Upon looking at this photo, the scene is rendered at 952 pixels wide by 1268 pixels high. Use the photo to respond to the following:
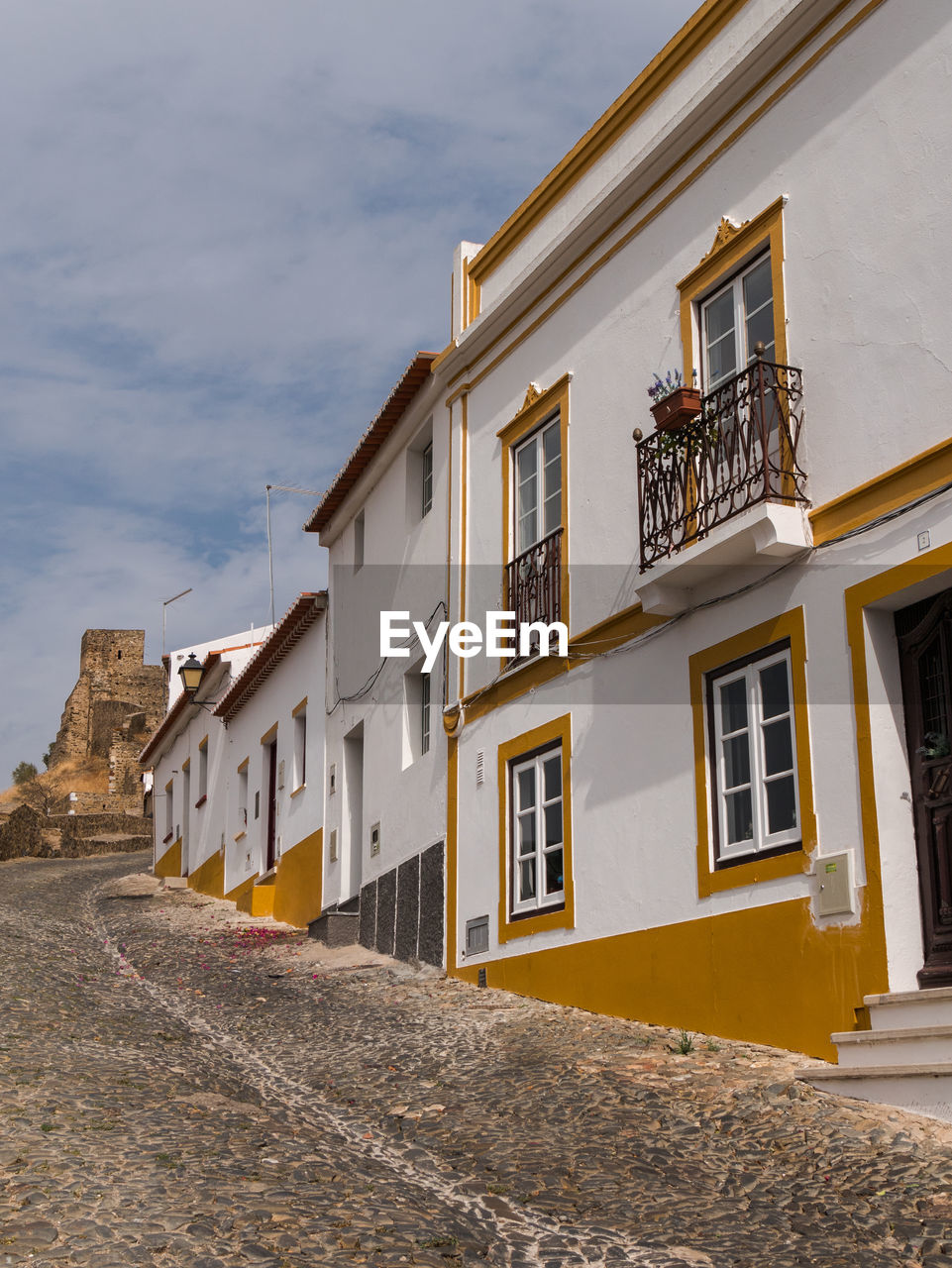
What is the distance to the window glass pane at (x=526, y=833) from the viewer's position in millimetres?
12245

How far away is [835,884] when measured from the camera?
841 cm

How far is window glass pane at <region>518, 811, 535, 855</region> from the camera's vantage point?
12245 mm

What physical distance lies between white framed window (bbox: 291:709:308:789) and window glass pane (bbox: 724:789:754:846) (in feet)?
36.2

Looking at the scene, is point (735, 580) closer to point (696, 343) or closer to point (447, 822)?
point (696, 343)

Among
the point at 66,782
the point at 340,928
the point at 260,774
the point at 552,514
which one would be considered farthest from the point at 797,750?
the point at 66,782

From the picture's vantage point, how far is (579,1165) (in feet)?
23.4

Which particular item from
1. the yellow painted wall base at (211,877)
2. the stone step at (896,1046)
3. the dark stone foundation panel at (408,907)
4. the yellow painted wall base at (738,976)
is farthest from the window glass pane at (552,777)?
the yellow painted wall base at (211,877)

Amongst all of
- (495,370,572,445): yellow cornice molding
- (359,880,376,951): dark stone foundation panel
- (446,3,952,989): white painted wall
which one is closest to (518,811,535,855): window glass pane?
(446,3,952,989): white painted wall

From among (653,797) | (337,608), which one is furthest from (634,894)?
(337,608)

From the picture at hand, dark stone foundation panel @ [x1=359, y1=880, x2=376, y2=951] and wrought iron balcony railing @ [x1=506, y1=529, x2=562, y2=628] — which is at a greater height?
wrought iron balcony railing @ [x1=506, y1=529, x2=562, y2=628]

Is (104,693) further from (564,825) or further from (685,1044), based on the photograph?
(685,1044)

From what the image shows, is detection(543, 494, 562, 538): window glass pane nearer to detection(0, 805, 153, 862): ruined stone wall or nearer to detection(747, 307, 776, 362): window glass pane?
detection(747, 307, 776, 362): window glass pane

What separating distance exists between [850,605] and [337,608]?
34.8ft

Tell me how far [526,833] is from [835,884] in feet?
14.0
